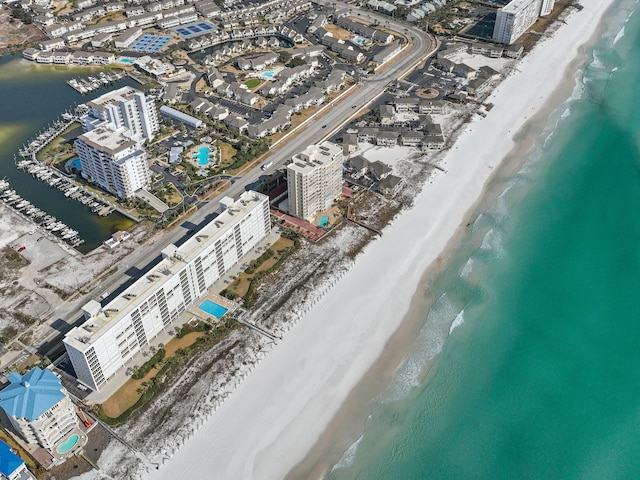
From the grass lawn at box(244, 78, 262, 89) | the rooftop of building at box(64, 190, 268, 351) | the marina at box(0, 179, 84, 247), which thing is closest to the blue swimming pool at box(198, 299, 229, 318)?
the rooftop of building at box(64, 190, 268, 351)

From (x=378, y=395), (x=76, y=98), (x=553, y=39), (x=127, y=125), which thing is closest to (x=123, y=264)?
(x=127, y=125)

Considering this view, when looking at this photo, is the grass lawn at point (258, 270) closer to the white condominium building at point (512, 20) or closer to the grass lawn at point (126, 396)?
the grass lawn at point (126, 396)

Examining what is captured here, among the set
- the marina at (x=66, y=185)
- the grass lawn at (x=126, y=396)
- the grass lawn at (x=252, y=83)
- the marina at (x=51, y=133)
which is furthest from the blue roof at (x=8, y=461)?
the grass lawn at (x=252, y=83)

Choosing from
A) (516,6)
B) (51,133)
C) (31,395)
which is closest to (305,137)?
(51,133)

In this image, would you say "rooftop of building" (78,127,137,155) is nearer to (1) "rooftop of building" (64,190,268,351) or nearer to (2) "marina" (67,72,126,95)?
(1) "rooftop of building" (64,190,268,351)

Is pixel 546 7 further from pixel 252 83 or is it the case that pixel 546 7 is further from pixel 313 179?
pixel 313 179

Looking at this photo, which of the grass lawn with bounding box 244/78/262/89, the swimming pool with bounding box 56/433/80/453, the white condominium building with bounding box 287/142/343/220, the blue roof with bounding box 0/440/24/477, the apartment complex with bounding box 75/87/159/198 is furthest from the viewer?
the grass lawn with bounding box 244/78/262/89
